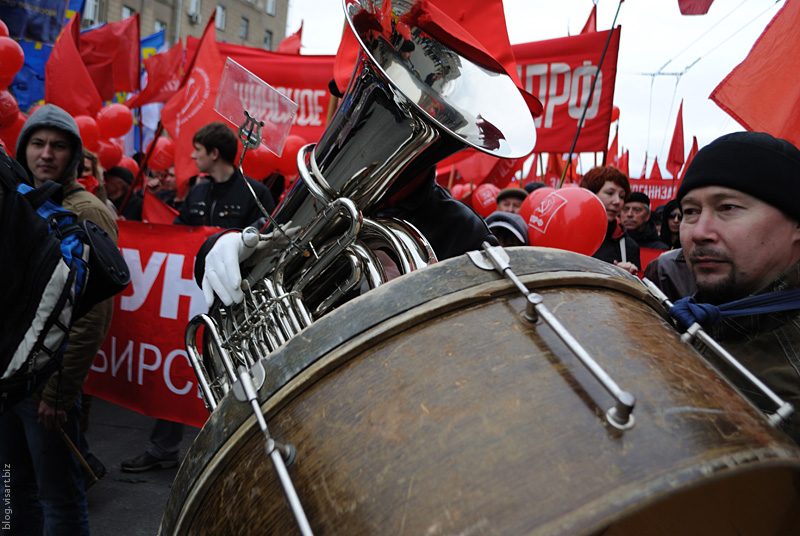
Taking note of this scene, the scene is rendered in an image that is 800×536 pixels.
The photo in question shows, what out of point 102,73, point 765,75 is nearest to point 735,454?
point 765,75

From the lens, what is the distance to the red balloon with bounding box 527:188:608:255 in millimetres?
3064

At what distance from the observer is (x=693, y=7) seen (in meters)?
3.99

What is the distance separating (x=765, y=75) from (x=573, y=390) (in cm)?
325

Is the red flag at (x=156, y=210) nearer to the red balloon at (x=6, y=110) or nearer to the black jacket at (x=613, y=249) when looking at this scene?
the red balloon at (x=6, y=110)

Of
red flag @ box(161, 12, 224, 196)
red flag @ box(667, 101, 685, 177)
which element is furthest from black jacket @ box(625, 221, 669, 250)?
red flag @ box(667, 101, 685, 177)

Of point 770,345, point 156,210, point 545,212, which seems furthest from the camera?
point 156,210

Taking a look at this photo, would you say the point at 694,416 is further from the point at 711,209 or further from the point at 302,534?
the point at 711,209

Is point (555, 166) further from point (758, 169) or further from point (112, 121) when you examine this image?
point (758, 169)

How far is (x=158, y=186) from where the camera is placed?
732cm

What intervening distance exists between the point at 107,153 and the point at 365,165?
6415 mm

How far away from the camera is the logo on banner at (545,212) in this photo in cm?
313

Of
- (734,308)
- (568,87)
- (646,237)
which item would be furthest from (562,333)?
(568,87)

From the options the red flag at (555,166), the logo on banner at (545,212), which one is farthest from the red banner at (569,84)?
the red flag at (555,166)

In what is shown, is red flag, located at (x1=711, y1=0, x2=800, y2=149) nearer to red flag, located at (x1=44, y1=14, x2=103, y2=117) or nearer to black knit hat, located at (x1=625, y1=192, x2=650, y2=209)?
black knit hat, located at (x1=625, y1=192, x2=650, y2=209)
